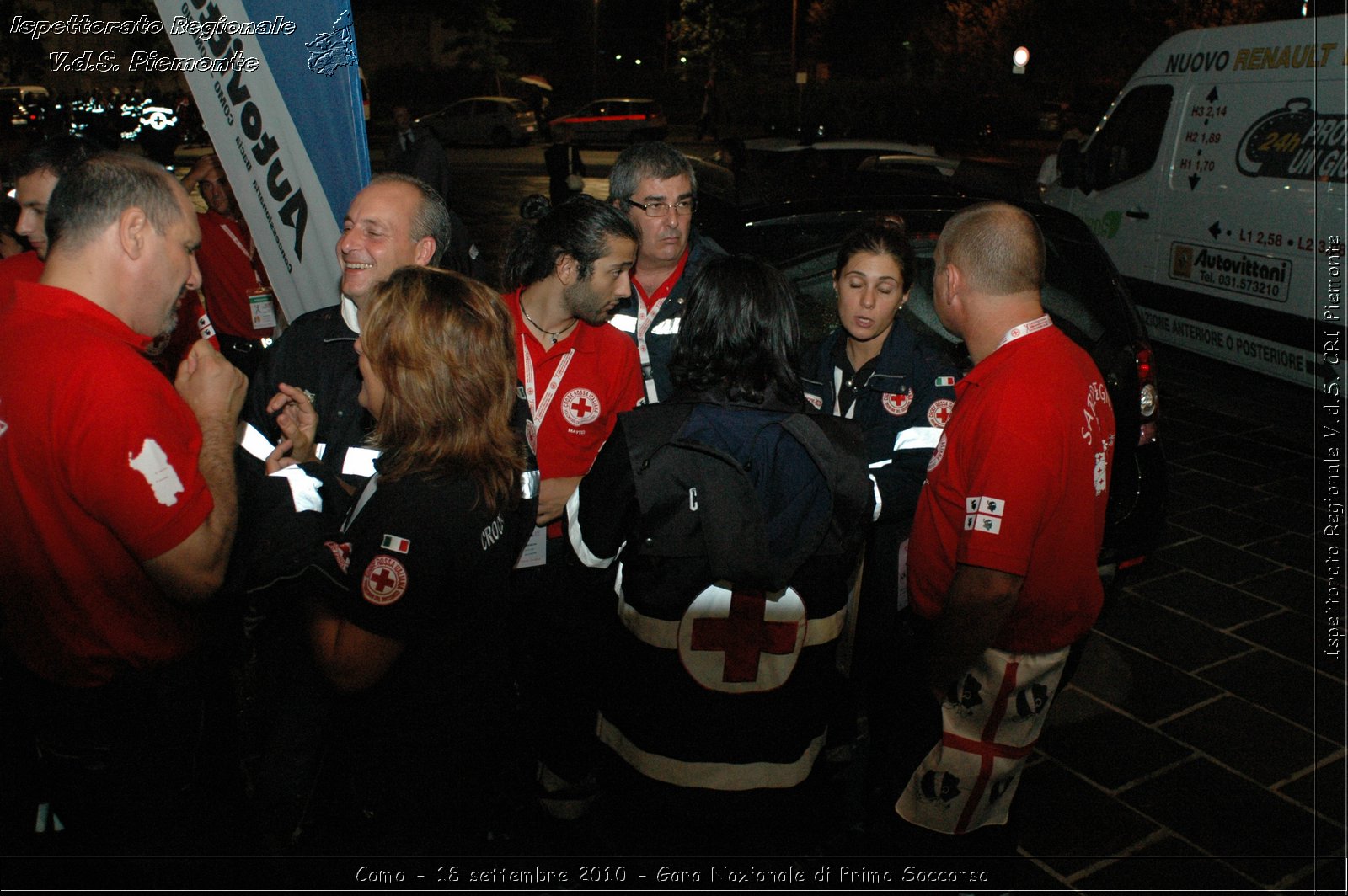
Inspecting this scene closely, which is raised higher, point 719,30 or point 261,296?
point 719,30

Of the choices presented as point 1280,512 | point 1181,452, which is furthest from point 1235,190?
point 1280,512

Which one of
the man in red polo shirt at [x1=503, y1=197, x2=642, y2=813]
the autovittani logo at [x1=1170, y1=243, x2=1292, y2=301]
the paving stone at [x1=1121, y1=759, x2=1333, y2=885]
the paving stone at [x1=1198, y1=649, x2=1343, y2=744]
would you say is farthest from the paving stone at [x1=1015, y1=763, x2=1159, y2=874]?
the autovittani logo at [x1=1170, y1=243, x2=1292, y2=301]

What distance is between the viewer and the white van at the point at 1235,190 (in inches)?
263

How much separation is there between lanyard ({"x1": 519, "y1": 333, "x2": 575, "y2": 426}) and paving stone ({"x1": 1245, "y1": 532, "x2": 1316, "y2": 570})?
4071 mm

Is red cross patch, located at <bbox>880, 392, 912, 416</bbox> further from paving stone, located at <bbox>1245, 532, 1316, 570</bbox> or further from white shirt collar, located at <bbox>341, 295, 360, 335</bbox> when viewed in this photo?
paving stone, located at <bbox>1245, 532, 1316, 570</bbox>

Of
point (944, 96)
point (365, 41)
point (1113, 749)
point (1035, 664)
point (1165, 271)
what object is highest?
point (365, 41)

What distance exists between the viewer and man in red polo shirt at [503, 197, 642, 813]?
10.2 ft

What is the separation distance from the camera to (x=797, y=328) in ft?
8.09

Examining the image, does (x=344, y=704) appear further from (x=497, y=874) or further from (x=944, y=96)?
(x=944, y=96)

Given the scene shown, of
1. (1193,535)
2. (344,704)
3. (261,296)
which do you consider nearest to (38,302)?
(344,704)

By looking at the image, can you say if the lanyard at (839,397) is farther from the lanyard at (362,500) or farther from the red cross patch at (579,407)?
the lanyard at (362,500)

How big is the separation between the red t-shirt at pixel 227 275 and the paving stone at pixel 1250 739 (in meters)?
4.59

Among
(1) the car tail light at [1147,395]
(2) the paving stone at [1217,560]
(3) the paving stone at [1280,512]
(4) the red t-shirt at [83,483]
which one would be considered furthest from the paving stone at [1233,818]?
(4) the red t-shirt at [83,483]

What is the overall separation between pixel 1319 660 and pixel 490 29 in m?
51.2
